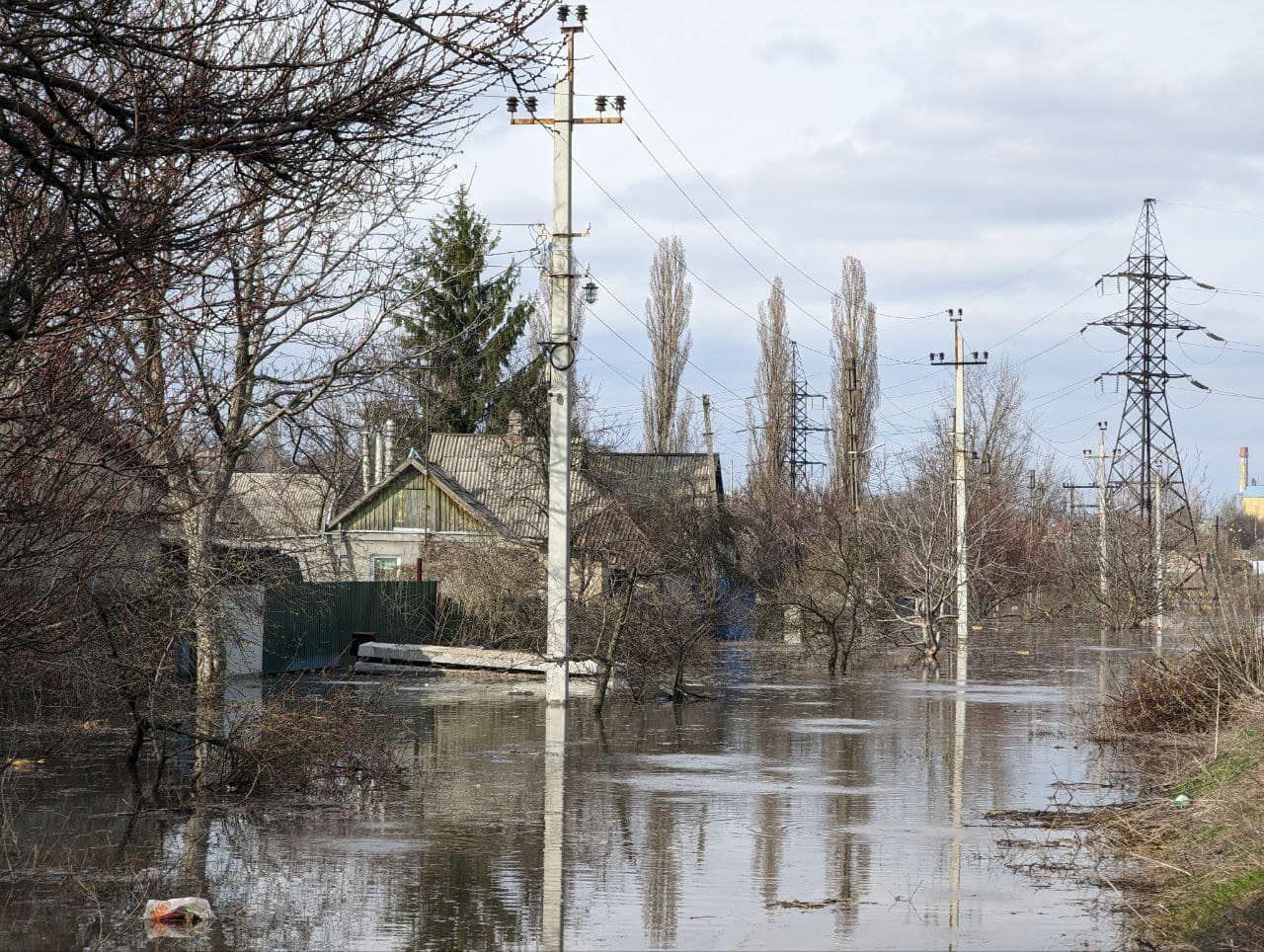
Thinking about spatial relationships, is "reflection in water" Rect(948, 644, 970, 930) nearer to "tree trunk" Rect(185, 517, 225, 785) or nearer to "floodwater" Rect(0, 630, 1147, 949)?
"floodwater" Rect(0, 630, 1147, 949)

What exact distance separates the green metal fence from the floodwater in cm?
1146

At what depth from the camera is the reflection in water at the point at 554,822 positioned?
8898mm

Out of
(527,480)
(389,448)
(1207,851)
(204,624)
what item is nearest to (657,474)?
(389,448)

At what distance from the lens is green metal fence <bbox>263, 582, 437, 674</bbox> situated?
3027 centimetres

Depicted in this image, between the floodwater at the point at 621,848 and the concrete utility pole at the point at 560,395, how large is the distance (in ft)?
4.60

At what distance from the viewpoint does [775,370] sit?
69.9 m

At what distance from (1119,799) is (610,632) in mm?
12623

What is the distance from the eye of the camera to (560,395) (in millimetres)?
20906

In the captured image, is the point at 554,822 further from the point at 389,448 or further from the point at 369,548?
the point at 389,448

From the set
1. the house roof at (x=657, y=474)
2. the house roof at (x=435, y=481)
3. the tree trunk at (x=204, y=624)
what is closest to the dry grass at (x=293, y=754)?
the tree trunk at (x=204, y=624)

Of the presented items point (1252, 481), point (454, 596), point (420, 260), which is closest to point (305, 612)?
point (454, 596)

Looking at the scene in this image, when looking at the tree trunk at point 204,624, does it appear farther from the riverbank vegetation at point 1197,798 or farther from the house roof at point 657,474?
the house roof at point 657,474

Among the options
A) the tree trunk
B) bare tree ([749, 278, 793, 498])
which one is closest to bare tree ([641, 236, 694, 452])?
bare tree ([749, 278, 793, 498])

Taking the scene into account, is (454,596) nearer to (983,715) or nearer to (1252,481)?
(983,715)
